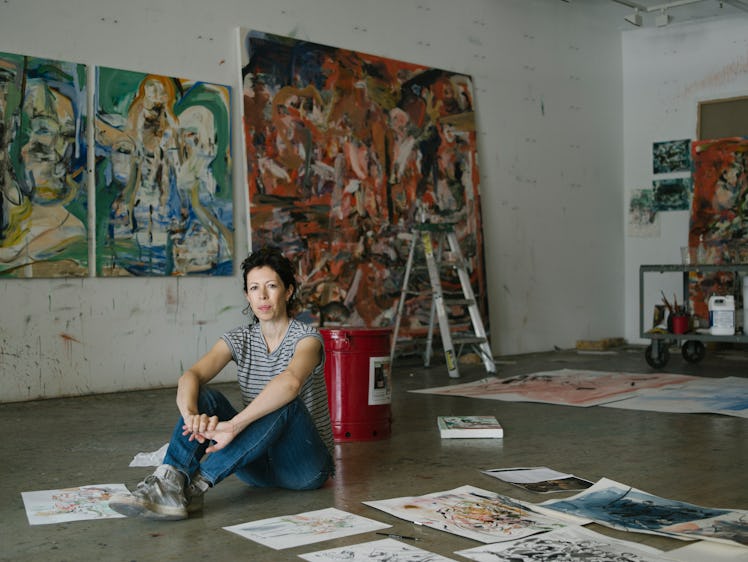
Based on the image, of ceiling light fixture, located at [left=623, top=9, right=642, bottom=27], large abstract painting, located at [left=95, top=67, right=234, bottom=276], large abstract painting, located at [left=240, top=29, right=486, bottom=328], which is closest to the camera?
large abstract painting, located at [left=95, top=67, right=234, bottom=276]

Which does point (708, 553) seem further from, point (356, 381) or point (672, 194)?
point (672, 194)

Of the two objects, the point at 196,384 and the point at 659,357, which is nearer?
Answer: the point at 196,384

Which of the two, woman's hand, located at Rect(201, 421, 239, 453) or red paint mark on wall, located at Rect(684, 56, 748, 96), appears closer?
woman's hand, located at Rect(201, 421, 239, 453)

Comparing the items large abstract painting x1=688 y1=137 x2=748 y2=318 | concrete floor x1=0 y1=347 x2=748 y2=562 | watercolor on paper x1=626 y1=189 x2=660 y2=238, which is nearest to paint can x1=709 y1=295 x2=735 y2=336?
large abstract painting x1=688 y1=137 x2=748 y2=318

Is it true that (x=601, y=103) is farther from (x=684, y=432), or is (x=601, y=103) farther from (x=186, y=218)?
(x=684, y=432)

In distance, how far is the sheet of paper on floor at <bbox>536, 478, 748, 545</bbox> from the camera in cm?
263

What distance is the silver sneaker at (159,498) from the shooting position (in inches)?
107

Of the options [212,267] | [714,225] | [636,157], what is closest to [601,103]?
[636,157]

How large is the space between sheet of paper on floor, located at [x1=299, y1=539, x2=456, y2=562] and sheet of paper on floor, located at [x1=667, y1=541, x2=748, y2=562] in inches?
24.6

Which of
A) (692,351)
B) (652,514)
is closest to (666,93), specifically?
(692,351)

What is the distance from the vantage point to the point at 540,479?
11.0ft

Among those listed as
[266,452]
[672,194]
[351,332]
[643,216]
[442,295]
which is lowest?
[266,452]

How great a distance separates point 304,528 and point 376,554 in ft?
1.17

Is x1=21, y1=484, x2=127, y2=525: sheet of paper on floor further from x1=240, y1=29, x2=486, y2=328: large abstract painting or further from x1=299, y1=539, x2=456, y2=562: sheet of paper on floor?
x1=240, y1=29, x2=486, y2=328: large abstract painting
